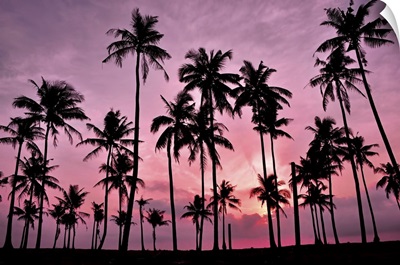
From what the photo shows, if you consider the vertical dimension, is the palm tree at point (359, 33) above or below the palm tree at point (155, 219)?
above

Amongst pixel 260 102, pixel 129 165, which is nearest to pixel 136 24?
pixel 260 102

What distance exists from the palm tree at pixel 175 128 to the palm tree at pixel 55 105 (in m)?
6.33

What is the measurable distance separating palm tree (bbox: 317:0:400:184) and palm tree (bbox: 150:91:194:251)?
1071 cm

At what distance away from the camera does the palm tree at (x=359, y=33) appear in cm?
1698

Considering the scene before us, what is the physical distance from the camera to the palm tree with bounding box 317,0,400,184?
17.0 metres

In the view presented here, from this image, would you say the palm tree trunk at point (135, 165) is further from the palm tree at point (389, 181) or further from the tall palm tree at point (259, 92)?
the palm tree at point (389, 181)

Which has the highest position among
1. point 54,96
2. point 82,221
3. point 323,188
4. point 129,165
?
point 54,96

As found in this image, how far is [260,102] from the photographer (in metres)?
24.7

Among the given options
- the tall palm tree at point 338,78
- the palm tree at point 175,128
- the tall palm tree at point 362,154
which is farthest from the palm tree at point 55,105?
the tall palm tree at point 362,154

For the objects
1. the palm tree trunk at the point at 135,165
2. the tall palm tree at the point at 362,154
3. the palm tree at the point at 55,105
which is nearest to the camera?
the palm tree trunk at the point at 135,165

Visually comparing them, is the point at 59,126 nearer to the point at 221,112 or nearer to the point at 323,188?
the point at 221,112

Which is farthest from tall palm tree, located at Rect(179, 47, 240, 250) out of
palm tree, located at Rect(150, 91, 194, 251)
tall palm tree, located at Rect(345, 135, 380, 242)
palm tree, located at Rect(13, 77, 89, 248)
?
tall palm tree, located at Rect(345, 135, 380, 242)

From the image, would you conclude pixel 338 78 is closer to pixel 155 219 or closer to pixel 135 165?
pixel 135 165

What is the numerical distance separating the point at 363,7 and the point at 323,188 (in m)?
23.5
